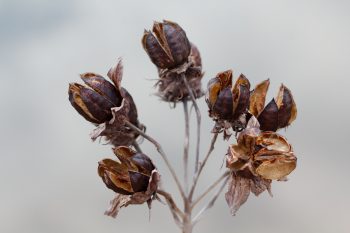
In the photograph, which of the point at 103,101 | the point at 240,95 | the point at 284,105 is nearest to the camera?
the point at 240,95

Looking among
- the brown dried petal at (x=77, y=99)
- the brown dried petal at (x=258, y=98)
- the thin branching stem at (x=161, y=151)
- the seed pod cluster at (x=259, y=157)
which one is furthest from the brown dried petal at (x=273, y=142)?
the brown dried petal at (x=77, y=99)

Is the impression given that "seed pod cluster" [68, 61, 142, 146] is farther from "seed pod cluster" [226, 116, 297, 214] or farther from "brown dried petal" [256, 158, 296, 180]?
"brown dried petal" [256, 158, 296, 180]

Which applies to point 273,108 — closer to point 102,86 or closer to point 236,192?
point 236,192

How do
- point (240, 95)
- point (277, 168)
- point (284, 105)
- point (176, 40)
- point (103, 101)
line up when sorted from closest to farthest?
1. point (277, 168)
2. point (240, 95)
3. point (284, 105)
4. point (103, 101)
5. point (176, 40)

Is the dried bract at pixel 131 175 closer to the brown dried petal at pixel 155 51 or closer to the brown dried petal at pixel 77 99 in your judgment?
the brown dried petal at pixel 77 99

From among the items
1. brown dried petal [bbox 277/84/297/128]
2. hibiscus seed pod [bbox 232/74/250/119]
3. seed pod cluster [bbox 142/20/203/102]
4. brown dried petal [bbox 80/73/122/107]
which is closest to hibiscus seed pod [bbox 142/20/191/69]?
seed pod cluster [bbox 142/20/203/102]

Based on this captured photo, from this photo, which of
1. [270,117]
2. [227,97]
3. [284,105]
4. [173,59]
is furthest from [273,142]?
[173,59]

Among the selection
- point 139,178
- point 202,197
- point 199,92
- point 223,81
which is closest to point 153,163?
point 139,178
